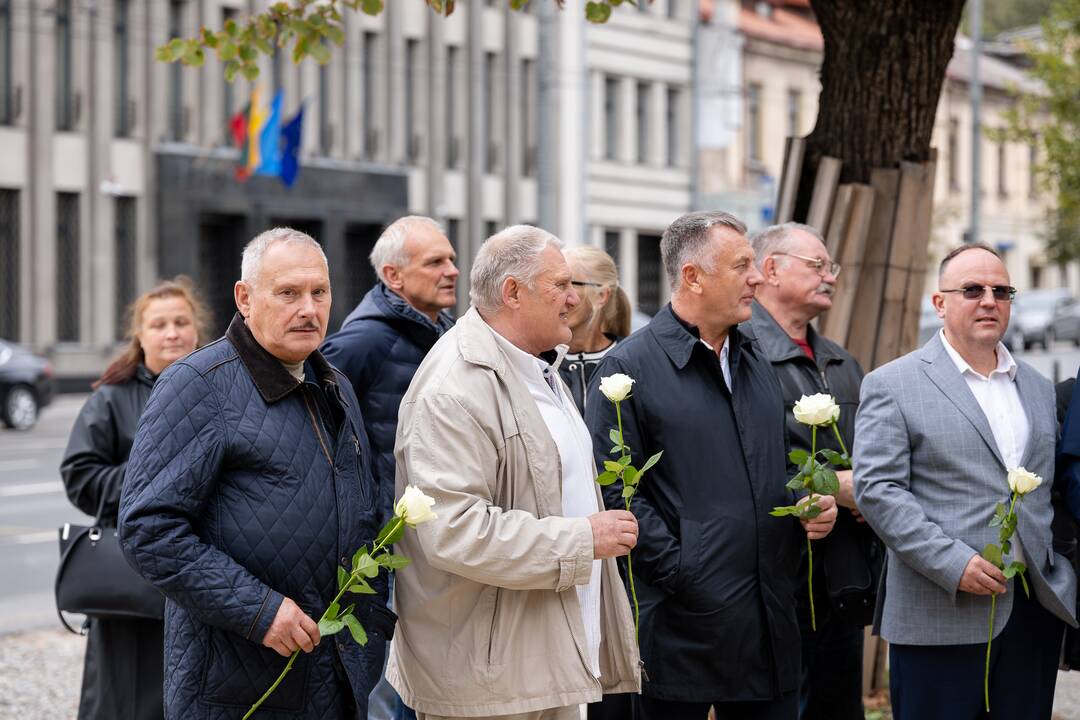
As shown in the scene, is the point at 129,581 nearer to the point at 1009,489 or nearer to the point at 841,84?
the point at 1009,489

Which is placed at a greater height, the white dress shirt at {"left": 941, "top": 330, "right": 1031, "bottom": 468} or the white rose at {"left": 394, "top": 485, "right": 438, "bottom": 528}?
the white dress shirt at {"left": 941, "top": 330, "right": 1031, "bottom": 468}

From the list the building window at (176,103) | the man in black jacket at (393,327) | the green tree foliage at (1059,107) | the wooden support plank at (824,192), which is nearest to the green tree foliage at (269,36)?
the wooden support plank at (824,192)

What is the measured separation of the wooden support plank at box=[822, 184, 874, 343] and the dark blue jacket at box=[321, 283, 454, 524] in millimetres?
2304

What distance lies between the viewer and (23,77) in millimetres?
31359

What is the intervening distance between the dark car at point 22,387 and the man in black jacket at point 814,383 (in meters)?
21.2

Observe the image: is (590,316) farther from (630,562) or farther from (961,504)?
(961,504)

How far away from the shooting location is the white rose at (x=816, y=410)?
5.23m

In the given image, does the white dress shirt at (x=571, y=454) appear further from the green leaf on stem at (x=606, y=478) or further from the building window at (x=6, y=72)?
the building window at (x=6, y=72)

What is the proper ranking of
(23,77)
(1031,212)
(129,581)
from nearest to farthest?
(129,581) → (23,77) → (1031,212)

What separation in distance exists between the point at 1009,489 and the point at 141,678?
325 centimetres

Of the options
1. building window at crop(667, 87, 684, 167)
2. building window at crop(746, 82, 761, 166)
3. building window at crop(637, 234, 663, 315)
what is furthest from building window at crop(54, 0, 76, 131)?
building window at crop(746, 82, 761, 166)

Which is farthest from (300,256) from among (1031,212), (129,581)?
(1031,212)

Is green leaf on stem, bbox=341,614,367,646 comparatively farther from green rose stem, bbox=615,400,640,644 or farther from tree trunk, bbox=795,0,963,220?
tree trunk, bbox=795,0,963,220

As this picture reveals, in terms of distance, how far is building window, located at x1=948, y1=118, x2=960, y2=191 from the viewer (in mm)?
55000
